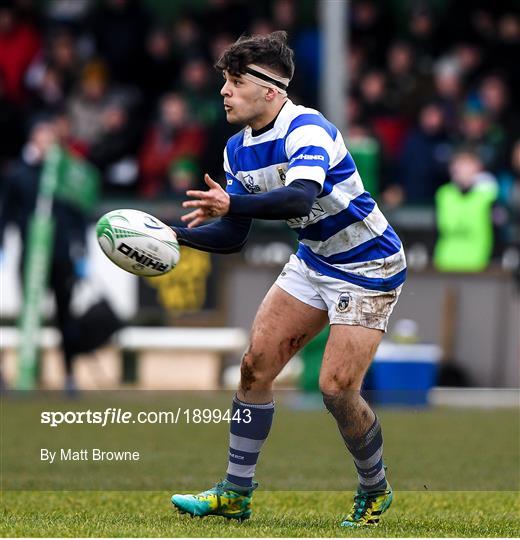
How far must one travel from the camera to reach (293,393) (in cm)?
1426

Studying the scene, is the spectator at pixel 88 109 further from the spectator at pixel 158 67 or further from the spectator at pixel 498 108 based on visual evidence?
the spectator at pixel 498 108

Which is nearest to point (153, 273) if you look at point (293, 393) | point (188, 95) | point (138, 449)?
point (138, 449)

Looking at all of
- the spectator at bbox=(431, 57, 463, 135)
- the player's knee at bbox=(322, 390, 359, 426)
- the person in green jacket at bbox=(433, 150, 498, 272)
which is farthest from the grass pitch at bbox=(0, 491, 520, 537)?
the spectator at bbox=(431, 57, 463, 135)

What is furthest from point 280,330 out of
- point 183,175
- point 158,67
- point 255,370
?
point 158,67

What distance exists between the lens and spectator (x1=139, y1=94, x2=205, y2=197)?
16.8 metres

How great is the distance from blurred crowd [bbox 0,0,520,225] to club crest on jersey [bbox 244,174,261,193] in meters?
8.41

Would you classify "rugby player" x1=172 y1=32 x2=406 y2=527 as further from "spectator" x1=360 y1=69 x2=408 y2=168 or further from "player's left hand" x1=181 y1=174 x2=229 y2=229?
"spectator" x1=360 y1=69 x2=408 y2=168

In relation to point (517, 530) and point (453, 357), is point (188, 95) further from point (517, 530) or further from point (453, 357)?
point (517, 530)

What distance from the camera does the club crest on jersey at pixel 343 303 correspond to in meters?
6.92

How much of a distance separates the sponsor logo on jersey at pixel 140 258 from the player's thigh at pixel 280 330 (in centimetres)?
58

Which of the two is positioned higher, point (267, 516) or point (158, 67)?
point (158, 67)

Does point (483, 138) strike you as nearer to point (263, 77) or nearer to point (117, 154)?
point (117, 154)

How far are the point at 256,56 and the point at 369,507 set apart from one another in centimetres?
202

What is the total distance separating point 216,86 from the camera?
677 inches
